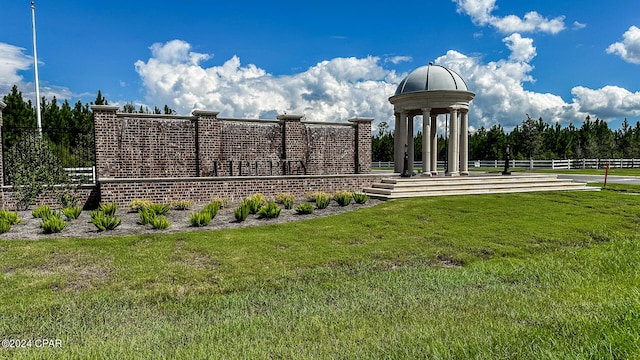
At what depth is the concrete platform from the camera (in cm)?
1564

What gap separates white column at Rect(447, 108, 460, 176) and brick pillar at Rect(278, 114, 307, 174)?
7301mm

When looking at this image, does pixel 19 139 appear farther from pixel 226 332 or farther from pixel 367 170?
pixel 367 170

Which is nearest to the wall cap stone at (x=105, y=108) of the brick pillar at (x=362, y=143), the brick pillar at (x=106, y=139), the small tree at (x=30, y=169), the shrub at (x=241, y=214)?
the brick pillar at (x=106, y=139)

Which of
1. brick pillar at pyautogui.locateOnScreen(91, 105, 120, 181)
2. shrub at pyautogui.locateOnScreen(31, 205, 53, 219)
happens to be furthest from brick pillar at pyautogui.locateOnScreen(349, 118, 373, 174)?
shrub at pyautogui.locateOnScreen(31, 205, 53, 219)

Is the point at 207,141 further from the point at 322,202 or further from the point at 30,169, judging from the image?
the point at 322,202

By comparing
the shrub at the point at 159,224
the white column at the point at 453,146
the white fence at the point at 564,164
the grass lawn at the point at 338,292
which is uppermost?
the white column at the point at 453,146

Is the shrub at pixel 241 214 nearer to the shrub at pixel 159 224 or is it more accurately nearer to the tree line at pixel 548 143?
the shrub at pixel 159 224

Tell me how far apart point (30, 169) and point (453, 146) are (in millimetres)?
17613

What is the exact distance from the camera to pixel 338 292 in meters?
5.74

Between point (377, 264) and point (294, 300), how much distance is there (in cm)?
224

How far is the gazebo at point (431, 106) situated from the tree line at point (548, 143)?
31.2m

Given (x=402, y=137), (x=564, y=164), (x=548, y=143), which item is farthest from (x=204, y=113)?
(x=548, y=143)

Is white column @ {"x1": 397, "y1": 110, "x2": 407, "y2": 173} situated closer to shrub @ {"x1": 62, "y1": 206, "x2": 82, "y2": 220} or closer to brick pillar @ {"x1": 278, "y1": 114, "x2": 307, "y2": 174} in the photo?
brick pillar @ {"x1": 278, "y1": 114, "x2": 307, "y2": 174}

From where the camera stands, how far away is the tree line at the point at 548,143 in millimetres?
50000
